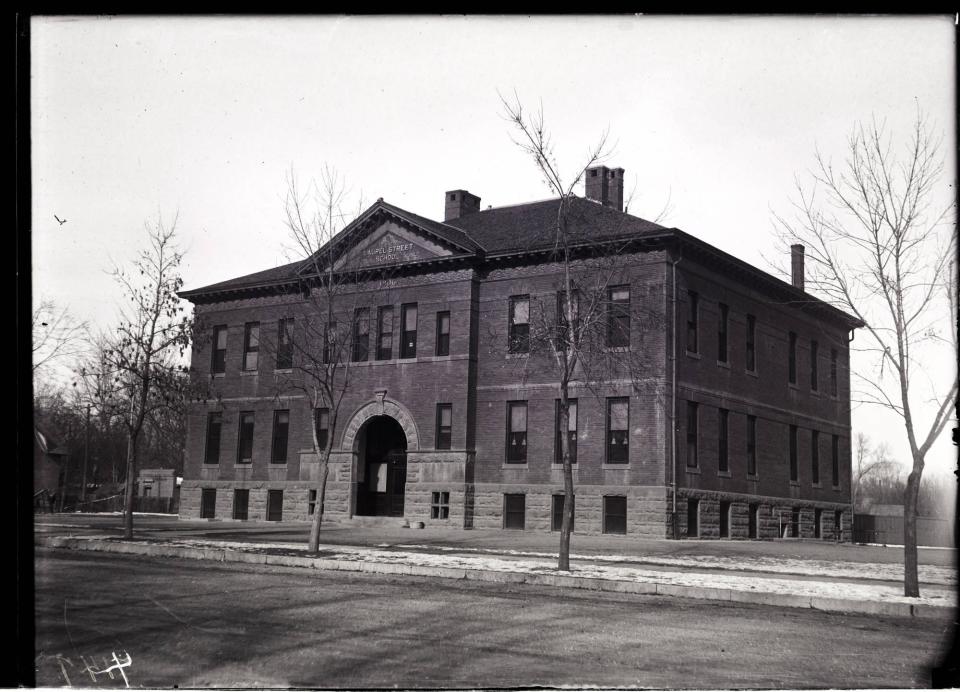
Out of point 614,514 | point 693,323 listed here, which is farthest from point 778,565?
point 693,323

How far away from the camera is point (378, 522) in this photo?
33.7 m

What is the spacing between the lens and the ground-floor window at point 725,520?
3181 centimetres

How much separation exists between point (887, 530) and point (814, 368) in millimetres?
9538

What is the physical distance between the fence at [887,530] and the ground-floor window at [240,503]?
26.7 meters

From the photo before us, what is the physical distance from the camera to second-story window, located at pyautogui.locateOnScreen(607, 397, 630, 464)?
29.9 m

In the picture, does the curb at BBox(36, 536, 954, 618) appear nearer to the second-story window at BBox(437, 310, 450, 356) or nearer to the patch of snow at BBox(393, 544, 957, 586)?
the patch of snow at BBox(393, 544, 957, 586)

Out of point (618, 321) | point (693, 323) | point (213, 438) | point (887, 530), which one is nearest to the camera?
point (618, 321)

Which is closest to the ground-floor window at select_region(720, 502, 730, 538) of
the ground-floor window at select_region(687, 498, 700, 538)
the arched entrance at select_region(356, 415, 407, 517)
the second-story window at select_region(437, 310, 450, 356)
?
the ground-floor window at select_region(687, 498, 700, 538)

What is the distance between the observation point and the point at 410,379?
112ft

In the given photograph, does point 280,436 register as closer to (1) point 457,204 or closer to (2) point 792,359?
(1) point 457,204

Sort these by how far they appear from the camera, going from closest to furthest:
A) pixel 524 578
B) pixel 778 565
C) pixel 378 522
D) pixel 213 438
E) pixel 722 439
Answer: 1. pixel 524 578
2. pixel 778 565
3. pixel 722 439
4. pixel 378 522
5. pixel 213 438

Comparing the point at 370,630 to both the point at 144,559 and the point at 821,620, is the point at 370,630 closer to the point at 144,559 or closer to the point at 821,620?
the point at 821,620

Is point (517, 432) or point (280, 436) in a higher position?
point (517, 432)

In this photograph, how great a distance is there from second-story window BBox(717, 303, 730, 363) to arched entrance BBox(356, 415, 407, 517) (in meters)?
12.1
